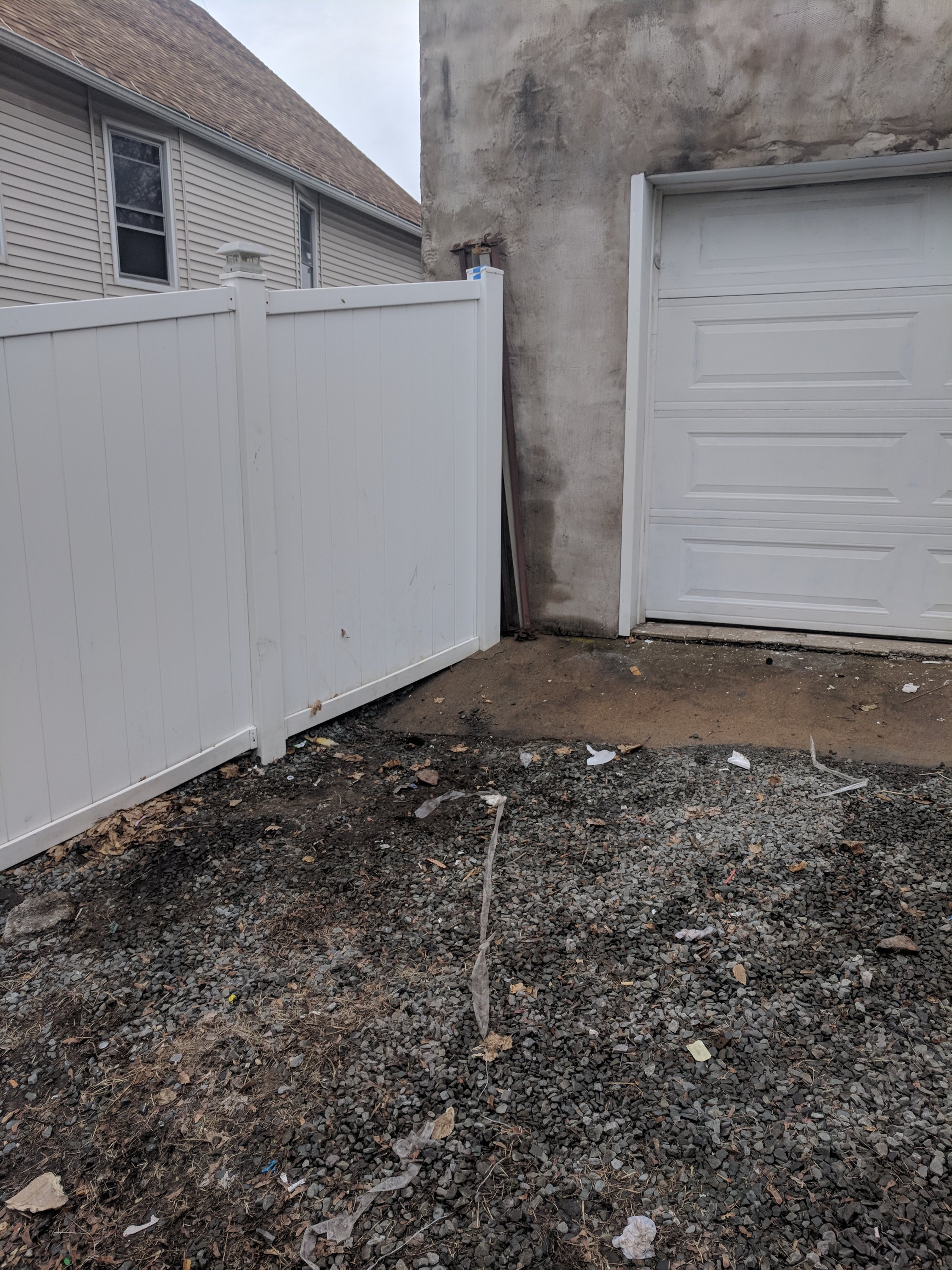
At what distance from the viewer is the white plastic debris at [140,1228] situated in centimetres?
187

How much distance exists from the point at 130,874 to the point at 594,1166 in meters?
2.01

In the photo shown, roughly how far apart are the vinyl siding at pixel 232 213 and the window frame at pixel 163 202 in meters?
0.28

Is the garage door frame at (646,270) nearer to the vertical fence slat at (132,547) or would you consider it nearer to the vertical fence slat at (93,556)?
the vertical fence slat at (132,547)

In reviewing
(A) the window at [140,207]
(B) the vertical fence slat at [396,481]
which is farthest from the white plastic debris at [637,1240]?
(A) the window at [140,207]

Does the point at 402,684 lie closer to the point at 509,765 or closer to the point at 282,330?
the point at 509,765

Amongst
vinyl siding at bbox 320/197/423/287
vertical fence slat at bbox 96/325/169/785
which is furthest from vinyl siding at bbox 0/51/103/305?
vertical fence slat at bbox 96/325/169/785

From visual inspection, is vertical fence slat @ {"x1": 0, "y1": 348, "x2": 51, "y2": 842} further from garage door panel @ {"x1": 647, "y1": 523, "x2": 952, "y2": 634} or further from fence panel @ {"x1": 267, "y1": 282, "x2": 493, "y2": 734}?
garage door panel @ {"x1": 647, "y1": 523, "x2": 952, "y2": 634}

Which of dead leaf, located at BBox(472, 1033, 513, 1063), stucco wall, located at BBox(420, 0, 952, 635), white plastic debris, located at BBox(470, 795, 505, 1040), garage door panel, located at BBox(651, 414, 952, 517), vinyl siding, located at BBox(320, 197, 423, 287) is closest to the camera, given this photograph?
dead leaf, located at BBox(472, 1033, 513, 1063)

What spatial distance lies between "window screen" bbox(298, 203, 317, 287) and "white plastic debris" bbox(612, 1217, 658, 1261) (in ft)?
45.7

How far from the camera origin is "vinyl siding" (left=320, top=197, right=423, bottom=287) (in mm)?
14406

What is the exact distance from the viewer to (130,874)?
129 inches

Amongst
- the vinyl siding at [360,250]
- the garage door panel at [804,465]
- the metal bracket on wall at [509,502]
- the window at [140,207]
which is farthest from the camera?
the vinyl siding at [360,250]

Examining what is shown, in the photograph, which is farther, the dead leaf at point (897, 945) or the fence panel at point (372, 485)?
the fence panel at point (372, 485)

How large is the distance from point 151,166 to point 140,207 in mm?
576
